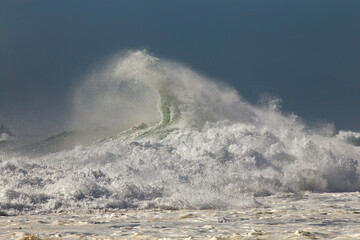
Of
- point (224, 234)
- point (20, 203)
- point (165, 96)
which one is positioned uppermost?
point (165, 96)

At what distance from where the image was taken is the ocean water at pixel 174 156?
30.2ft

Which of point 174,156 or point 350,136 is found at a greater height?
point 350,136

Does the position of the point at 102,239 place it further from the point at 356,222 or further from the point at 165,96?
the point at 165,96

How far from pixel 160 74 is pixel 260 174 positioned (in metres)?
11.6

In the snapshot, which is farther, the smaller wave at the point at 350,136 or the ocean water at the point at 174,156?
the smaller wave at the point at 350,136

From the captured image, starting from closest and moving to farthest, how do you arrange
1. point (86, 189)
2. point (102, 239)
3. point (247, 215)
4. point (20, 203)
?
point (102, 239) → point (247, 215) → point (20, 203) → point (86, 189)

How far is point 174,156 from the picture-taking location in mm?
14625

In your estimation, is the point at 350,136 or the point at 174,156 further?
the point at 350,136

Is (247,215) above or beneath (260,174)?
beneath

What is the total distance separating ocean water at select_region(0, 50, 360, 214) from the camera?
9219 millimetres

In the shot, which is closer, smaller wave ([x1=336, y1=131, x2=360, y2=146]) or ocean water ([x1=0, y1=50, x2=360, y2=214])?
ocean water ([x1=0, y1=50, x2=360, y2=214])

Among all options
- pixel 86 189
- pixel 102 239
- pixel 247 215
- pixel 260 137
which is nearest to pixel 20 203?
pixel 86 189

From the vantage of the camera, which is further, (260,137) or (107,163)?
(260,137)

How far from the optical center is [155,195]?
9.85 meters
